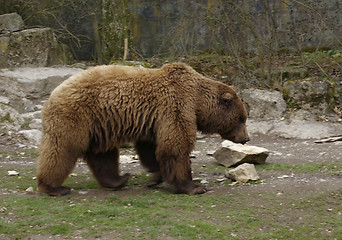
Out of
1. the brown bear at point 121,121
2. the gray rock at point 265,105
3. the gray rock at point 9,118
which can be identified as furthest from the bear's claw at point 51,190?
the gray rock at point 265,105

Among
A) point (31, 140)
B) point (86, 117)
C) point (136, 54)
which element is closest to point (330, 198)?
point (86, 117)

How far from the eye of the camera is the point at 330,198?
5.83 m

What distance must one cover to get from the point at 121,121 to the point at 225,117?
5.15 feet

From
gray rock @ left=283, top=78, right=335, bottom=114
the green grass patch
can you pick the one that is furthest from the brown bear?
gray rock @ left=283, top=78, right=335, bottom=114

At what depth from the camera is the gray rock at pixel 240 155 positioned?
25.1 feet

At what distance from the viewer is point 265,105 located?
11305mm

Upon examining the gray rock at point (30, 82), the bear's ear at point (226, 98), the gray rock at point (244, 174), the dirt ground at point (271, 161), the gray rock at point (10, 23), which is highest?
the gray rock at point (10, 23)

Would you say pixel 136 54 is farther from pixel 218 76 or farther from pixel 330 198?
pixel 330 198

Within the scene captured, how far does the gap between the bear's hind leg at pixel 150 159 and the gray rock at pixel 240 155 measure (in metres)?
1.34

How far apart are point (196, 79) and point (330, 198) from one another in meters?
2.40

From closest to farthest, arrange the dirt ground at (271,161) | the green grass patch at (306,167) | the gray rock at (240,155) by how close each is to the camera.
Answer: the dirt ground at (271,161)
the green grass patch at (306,167)
the gray rock at (240,155)

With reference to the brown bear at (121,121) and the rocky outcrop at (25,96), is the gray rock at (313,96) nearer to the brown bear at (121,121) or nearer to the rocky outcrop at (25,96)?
the brown bear at (121,121)

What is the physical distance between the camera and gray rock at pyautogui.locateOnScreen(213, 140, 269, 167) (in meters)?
7.65

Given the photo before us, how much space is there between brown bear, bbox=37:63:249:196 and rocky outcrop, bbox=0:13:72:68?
298 inches
